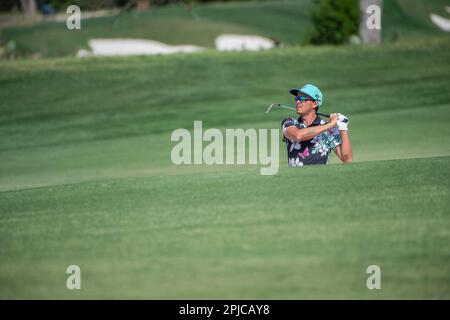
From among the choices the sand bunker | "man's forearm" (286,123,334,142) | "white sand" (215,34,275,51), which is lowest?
"man's forearm" (286,123,334,142)

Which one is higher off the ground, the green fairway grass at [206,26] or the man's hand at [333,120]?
the green fairway grass at [206,26]

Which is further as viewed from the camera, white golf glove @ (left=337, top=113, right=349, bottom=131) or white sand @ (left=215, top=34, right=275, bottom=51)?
white sand @ (left=215, top=34, right=275, bottom=51)

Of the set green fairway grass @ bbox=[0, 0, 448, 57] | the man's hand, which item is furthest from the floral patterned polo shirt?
green fairway grass @ bbox=[0, 0, 448, 57]

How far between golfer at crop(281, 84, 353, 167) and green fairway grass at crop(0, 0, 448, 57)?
799 inches

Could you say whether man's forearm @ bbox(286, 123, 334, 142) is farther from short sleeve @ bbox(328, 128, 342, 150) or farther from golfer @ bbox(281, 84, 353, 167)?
short sleeve @ bbox(328, 128, 342, 150)

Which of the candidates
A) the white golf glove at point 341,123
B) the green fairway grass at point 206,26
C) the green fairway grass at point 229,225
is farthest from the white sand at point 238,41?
the white golf glove at point 341,123

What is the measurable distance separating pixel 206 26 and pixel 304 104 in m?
25.7

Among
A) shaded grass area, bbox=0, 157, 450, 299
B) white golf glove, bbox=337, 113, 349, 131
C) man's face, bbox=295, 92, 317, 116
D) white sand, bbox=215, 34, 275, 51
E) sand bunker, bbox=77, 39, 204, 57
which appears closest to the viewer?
shaded grass area, bbox=0, 157, 450, 299

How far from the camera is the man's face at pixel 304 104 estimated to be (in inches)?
383

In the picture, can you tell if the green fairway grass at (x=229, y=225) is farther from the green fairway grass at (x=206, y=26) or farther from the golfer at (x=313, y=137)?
the green fairway grass at (x=206, y=26)

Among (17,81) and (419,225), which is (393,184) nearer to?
(419,225)

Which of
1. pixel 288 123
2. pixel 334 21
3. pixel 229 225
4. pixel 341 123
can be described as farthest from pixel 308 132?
pixel 334 21

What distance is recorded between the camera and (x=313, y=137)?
959 cm

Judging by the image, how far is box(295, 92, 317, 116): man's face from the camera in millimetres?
9734
